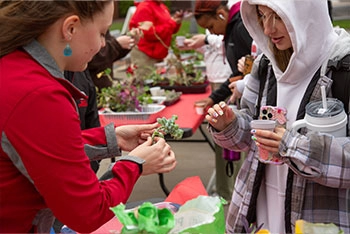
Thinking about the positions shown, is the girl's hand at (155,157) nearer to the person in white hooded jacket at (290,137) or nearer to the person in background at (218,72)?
the person in white hooded jacket at (290,137)

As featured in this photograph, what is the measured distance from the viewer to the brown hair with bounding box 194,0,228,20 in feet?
11.8

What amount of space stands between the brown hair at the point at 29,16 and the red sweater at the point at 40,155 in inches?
1.4

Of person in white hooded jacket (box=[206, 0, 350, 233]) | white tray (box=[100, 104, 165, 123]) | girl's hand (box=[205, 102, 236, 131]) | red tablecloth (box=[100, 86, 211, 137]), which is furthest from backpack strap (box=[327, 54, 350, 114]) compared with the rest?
white tray (box=[100, 104, 165, 123])

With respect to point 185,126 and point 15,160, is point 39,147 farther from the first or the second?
point 185,126

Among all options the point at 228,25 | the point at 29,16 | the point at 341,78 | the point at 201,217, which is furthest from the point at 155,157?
the point at 228,25

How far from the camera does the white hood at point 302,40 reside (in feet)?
5.66

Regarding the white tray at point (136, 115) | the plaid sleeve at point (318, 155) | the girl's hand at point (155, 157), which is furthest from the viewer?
the white tray at point (136, 115)

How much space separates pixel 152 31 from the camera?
5.69 metres

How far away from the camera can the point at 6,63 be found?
1.09 meters

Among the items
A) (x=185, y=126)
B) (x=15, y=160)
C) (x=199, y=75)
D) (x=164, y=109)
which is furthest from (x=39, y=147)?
(x=199, y=75)

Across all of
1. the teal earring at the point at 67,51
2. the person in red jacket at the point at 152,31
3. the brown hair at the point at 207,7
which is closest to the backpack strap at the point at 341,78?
the teal earring at the point at 67,51

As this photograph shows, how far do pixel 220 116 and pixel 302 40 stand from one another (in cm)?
40

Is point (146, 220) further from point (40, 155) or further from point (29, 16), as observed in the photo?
point (29, 16)

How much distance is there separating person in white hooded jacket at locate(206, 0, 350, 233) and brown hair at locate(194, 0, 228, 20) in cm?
156
